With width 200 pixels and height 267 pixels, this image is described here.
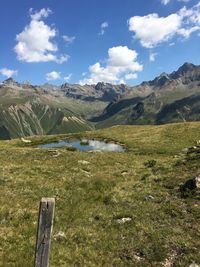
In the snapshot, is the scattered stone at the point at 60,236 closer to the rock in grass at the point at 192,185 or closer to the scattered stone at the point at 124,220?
the scattered stone at the point at 124,220

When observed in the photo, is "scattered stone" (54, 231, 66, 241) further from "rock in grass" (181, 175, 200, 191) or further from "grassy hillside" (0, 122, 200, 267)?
"rock in grass" (181, 175, 200, 191)

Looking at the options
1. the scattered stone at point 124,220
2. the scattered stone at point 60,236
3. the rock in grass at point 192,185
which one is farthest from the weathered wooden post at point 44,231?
the rock in grass at point 192,185

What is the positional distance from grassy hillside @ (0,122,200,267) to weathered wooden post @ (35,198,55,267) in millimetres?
3345

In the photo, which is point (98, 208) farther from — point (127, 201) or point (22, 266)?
point (22, 266)

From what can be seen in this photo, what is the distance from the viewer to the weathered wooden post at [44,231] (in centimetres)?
1020

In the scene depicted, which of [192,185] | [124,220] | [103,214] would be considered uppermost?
[192,185]

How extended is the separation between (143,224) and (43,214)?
8.82m

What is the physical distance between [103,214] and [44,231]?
9708 millimetres

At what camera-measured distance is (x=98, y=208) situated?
21016mm

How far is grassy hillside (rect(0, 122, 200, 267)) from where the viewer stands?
48.0 feet

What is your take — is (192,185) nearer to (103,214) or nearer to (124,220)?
(124,220)

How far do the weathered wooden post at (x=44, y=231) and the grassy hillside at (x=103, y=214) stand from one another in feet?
11.0

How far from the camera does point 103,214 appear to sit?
1977 centimetres

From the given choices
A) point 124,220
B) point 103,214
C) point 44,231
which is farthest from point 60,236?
point 44,231
